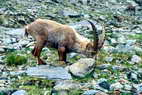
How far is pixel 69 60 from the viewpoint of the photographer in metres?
14.5

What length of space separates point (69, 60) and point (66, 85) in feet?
10.6

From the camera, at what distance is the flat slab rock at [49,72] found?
12.3 m

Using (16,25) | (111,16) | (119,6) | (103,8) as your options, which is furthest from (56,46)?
(119,6)

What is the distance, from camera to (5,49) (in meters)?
15.8

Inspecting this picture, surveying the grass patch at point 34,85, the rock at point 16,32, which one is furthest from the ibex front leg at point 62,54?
the rock at point 16,32

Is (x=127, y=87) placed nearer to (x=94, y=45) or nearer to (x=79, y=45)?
(x=94, y=45)

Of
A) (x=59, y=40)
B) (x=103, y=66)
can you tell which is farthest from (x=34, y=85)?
(x=103, y=66)

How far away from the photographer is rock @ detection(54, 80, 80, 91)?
11.0m

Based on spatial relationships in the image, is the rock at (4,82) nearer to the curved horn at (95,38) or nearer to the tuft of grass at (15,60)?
the tuft of grass at (15,60)

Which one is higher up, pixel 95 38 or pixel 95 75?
pixel 95 38

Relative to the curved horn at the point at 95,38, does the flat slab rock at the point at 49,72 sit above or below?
below

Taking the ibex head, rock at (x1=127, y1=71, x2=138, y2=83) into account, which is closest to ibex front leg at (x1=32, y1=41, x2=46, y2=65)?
the ibex head

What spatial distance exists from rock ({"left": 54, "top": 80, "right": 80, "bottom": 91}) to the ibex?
2083 mm

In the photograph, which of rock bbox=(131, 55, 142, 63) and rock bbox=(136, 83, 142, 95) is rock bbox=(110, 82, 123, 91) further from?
rock bbox=(131, 55, 142, 63)
